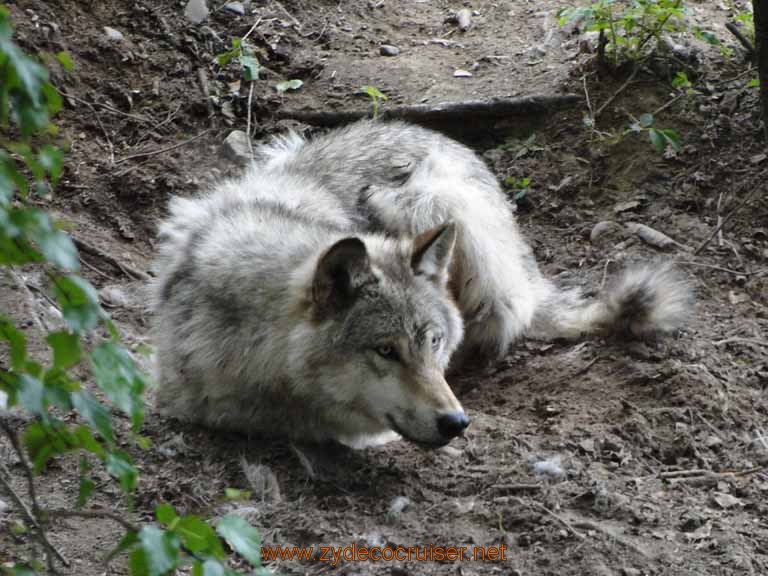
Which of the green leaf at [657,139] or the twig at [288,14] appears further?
the twig at [288,14]

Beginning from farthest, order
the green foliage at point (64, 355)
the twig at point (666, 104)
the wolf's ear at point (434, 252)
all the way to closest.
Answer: the twig at point (666, 104) → the wolf's ear at point (434, 252) → the green foliage at point (64, 355)

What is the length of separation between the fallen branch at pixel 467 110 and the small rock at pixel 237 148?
72 centimetres

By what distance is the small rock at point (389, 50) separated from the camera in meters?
7.78

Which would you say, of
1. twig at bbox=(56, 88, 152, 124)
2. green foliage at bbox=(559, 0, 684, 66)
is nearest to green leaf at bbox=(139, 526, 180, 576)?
green foliage at bbox=(559, 0, 684, 66)

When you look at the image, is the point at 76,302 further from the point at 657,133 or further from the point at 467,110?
the point at 467,110

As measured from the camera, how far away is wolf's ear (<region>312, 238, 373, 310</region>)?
12.5 ft

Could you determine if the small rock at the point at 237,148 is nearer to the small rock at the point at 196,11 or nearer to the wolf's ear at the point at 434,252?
the small rock at the point at 196,11

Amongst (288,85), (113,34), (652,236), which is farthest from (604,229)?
(113,34)

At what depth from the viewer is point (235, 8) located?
782 cm

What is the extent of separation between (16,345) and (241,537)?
1.93 feet

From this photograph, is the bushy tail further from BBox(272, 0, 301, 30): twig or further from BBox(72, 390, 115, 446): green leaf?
BBox(272, 0, 301, 30): twig

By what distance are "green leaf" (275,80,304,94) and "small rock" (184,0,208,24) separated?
A: 3.07 ft

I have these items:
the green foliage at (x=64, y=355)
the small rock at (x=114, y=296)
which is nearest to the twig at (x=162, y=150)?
the small rock at (x=114, y=296)

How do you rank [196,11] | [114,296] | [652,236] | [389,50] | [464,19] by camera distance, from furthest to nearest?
[464,19]
[389,50]
[196,11]
[652,236]
[114,296]
